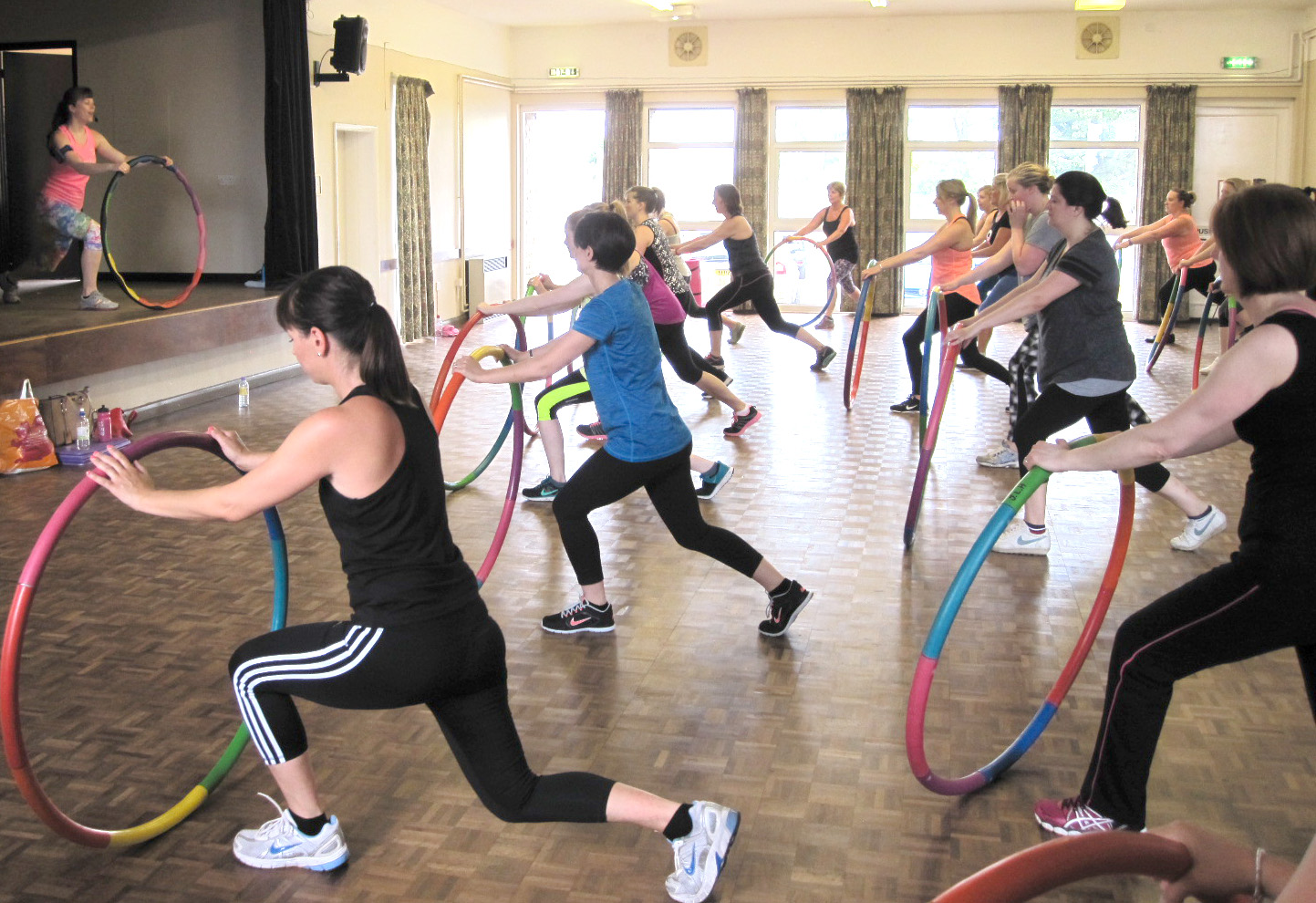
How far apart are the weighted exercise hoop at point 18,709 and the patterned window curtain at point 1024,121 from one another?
13295 mm

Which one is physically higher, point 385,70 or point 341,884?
point 385,70

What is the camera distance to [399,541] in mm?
2195

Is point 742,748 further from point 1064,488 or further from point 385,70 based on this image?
point 385,70

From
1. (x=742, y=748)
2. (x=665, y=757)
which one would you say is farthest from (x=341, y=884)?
(x=742, y=748)

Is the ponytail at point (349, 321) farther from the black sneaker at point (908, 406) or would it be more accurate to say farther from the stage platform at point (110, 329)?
the black sneaker at point (908, 406)

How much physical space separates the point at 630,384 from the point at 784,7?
1145 centimetres

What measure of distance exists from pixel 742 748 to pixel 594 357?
123cm

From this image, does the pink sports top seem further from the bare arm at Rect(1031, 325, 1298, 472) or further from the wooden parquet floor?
the bare arm at Rect(1031, 325, 1298, 472)

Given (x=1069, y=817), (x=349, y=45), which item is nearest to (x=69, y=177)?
(x=349, y=45)

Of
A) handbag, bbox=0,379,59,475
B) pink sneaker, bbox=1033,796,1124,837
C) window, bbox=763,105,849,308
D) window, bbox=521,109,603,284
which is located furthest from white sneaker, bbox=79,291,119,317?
window, bbox=763,105,849,308

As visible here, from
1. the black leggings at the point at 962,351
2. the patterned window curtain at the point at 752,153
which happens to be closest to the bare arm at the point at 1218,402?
the black leggings at the point at 962,351

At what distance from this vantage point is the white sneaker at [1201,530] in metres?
4.82

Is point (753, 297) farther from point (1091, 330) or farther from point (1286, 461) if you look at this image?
point (1286, 461)

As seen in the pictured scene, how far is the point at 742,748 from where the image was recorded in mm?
3098
